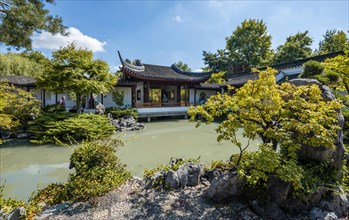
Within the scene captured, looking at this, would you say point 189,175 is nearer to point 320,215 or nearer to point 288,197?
point 288,197

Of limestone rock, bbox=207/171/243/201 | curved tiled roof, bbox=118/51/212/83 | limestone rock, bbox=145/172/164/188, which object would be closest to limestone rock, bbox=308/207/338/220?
limestone rock, bbox=207/171/243/201

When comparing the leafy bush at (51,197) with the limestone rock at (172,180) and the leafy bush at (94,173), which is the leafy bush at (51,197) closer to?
the leafy bush at (94,173)

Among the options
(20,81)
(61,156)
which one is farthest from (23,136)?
(20,81)

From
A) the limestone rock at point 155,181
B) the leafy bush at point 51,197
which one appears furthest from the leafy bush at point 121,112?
the limestone rock at point 155,181

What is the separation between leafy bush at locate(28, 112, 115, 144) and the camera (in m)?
6.93

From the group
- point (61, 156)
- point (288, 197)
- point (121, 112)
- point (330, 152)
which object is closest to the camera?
point (288, 197)

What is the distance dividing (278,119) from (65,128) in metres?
7.27

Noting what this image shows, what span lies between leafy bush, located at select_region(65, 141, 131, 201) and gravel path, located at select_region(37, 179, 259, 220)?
A: 0.48 feet

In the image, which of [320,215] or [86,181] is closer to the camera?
[320,215]

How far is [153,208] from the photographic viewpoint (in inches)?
97.4

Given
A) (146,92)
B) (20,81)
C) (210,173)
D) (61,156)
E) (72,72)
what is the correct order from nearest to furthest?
(210,173) < (61,156) < (72,72) < (20,81) < (146,92)

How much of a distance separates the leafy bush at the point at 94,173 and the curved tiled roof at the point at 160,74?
29.7ft

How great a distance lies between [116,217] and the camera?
231 cm

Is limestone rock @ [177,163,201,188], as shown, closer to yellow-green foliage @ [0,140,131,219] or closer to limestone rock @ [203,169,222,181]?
limestone rock @ [203,169,222,181]
